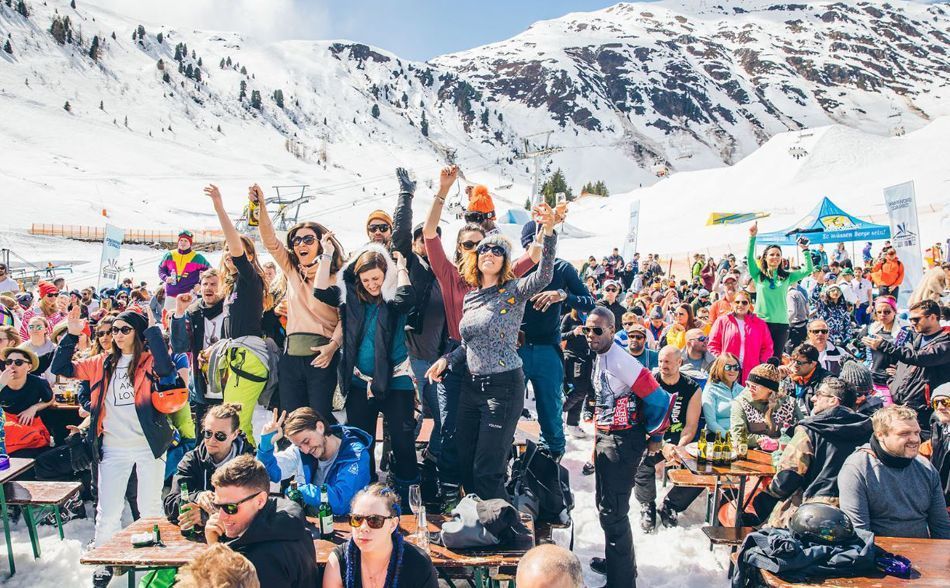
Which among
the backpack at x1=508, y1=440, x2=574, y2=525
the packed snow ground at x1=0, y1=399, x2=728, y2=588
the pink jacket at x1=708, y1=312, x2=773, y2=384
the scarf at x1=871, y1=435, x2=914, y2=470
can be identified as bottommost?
the packed snow ground at x1=0, y1=399, x2=728, y2=588

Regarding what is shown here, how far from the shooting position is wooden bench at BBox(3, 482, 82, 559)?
159 inches

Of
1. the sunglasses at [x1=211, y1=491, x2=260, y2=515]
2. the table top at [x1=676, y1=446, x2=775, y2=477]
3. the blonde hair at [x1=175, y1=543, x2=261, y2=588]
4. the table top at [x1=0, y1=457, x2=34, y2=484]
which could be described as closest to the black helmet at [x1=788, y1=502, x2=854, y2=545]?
the table top at [x1=676, y1=446, x2=775, y2=477]

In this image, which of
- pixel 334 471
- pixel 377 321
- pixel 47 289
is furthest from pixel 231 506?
pixel 47 289

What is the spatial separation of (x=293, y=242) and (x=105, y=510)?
7.29 feet

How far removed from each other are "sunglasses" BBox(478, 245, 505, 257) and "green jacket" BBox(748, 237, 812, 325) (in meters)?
4.23

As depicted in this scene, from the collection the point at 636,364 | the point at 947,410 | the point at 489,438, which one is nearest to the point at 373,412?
the point at 489,438

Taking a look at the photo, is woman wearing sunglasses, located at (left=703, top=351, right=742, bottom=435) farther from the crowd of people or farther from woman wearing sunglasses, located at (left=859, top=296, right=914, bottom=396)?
woman wearing sunglasses, located at (left=859, top=296, right=914, bottom=396)

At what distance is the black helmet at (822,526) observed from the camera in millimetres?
2811

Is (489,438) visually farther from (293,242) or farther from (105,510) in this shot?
(105,510)

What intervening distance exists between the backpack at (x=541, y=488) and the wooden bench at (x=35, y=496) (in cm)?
316

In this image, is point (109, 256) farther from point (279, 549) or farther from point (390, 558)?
point (390, 558)

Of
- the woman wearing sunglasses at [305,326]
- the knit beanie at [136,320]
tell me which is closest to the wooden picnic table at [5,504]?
the knit beanie at [136,320]

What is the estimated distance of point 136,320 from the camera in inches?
163

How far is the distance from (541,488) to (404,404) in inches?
41.3
